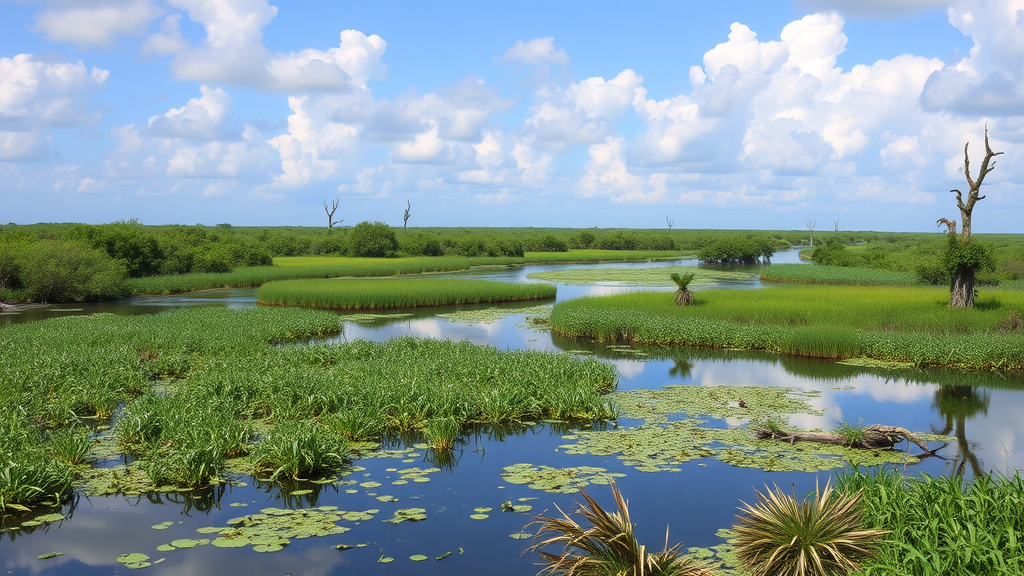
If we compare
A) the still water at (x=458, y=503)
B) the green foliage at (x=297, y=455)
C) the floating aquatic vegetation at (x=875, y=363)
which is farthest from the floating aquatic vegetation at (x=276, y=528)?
the floating aquatic vegetation at (x=875, y=363)

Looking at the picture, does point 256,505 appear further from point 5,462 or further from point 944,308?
point 944,308

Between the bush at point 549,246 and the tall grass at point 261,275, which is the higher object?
the bush at point 549,246

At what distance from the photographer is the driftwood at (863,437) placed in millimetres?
10953

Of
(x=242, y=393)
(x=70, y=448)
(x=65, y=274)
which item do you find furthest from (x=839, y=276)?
(x=70, y=448)

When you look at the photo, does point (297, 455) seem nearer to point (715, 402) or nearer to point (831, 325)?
point (715, 402)

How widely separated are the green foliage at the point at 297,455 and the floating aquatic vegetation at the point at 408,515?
75.2 inches

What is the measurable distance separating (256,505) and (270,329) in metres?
15.1

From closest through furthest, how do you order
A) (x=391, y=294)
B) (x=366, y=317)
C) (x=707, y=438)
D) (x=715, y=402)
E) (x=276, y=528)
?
(x=276, y=528)
(x=707, y=438)
(x=715, y=402)
(x=366, y=317)
(x=391, y=294)

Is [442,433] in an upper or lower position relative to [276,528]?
upper

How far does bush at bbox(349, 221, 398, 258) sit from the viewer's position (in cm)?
7375

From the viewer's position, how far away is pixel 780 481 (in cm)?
973

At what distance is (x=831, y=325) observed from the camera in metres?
22.5

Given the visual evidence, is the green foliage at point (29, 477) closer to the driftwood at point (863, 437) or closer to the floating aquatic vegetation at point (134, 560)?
the floating aquatic vegetation at point (134, 560)

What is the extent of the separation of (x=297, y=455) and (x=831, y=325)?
18.5 meters
